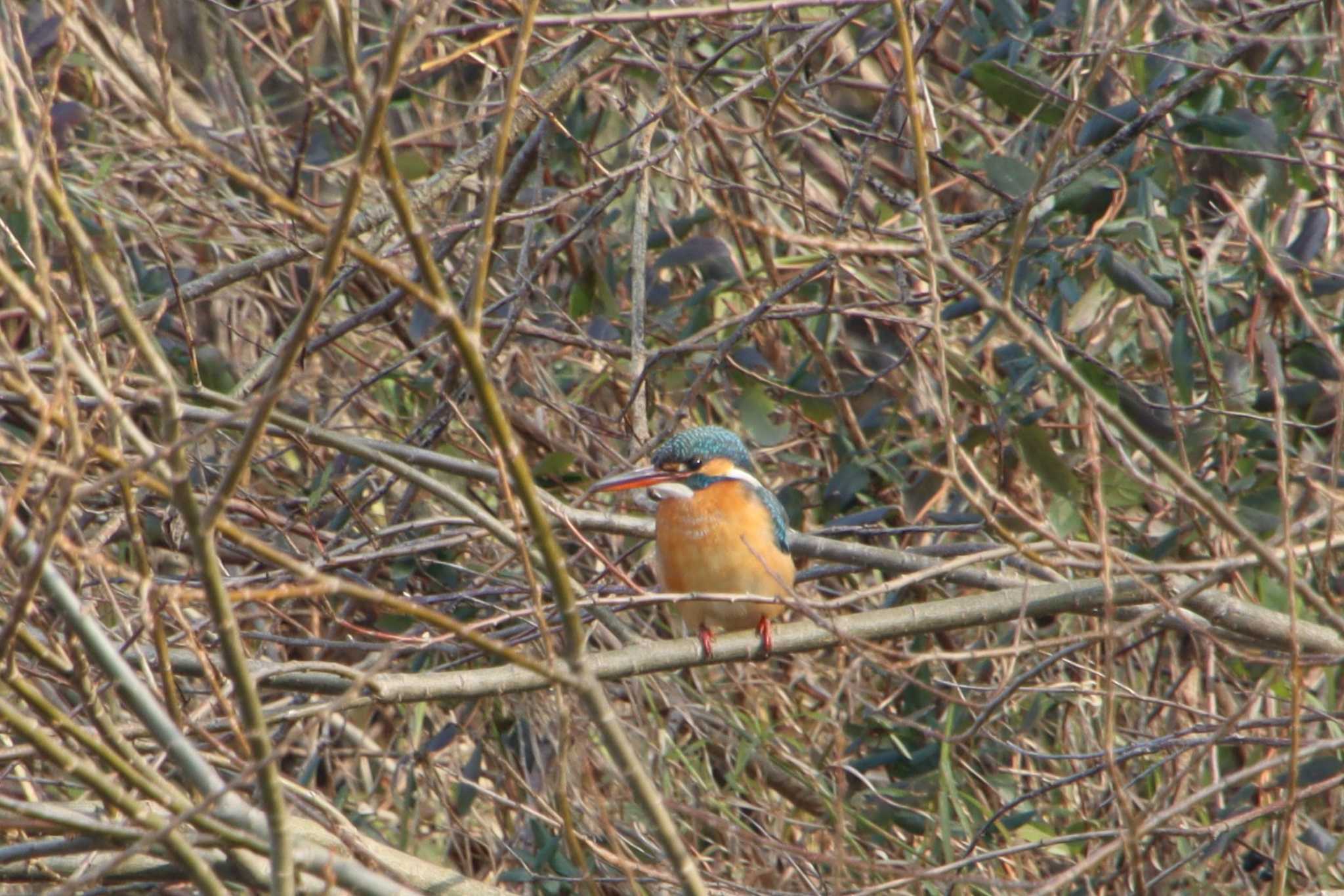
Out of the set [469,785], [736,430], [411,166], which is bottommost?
[469,785]

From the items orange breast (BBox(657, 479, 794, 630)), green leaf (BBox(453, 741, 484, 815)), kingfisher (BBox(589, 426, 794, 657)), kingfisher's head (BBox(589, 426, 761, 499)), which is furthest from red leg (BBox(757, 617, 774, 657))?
green leaf (BBox(453, 741, 484, 815))

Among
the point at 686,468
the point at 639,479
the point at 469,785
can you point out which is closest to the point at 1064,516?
the point at 686,468

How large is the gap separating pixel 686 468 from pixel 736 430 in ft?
3.31

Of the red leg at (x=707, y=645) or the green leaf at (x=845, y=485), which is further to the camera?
the green leaf at (x=845, y=485)

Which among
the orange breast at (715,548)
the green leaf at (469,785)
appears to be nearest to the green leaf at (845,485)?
the orange breast at (715,548)

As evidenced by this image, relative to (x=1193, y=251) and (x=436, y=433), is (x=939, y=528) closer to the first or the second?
(x=436, y=433)

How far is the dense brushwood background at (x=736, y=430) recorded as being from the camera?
8.06 feet

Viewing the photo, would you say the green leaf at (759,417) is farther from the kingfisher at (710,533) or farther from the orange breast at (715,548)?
the orange breast at (715,548)

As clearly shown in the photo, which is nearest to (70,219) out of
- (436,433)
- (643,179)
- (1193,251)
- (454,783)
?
(436,433)

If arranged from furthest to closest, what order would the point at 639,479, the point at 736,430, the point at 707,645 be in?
the point at 736,430
the point at 639,479
the point at 707,645

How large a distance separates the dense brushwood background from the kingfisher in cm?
12

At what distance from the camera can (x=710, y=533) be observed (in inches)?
135

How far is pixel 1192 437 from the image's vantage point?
3.53 meters

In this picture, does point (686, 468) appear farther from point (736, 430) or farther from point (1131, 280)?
point (1131, 280)
